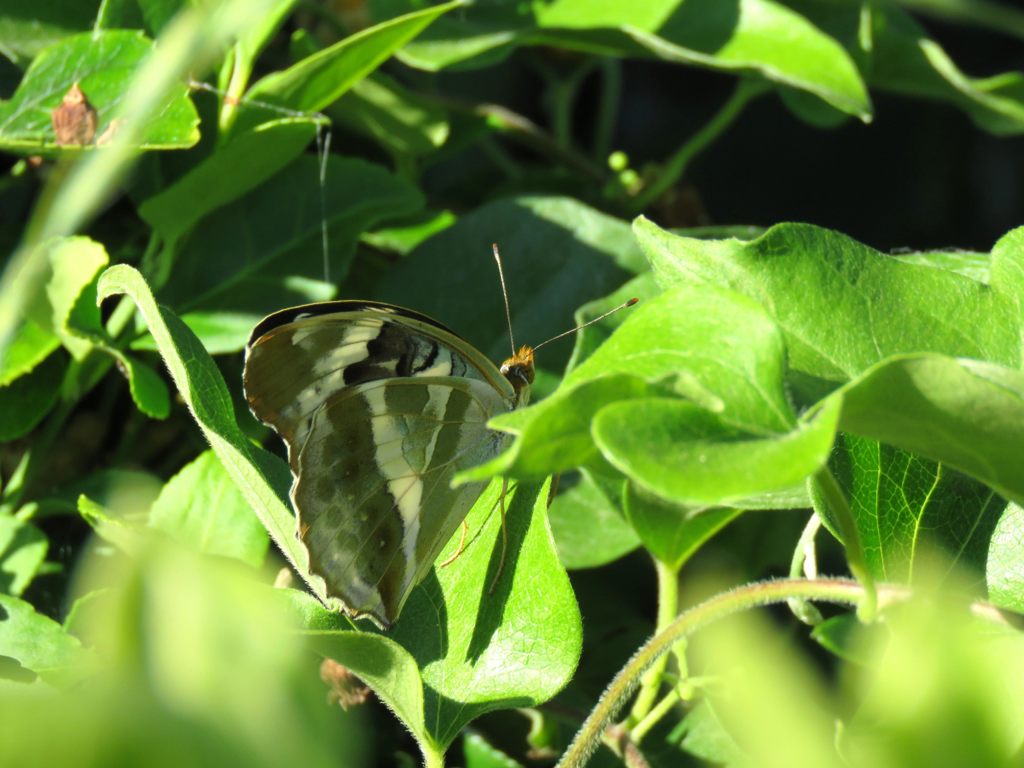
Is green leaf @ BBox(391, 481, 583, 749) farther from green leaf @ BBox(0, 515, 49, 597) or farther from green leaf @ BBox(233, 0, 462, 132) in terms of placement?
green leaf @ BBox(233, 0, 462, 132)

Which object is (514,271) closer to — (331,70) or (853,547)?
(331,70)

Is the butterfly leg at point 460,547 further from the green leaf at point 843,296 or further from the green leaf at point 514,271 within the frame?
the green leaf at point 514,271

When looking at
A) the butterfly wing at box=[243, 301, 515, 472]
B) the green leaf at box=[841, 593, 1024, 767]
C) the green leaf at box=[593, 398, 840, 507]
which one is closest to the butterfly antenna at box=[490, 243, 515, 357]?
the butterfly wing at box=[243, 301, 515, 472]

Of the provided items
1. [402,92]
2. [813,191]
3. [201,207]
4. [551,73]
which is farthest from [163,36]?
[813,191]

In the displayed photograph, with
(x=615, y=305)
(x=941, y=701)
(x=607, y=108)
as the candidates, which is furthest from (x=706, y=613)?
(x=607, y=108)

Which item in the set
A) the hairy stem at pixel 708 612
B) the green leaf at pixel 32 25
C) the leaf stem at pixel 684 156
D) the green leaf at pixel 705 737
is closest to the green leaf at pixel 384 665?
the hairy stem at pixel 708 612

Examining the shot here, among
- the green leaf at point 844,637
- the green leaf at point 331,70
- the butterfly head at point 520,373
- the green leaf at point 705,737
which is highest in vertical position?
the green leaf at point 331,70

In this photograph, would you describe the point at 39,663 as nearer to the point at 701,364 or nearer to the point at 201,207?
the point at 201,207
